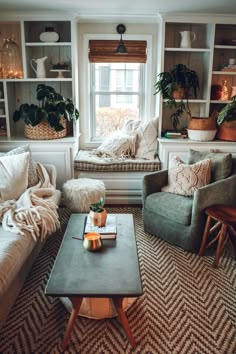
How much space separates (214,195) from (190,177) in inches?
13.0

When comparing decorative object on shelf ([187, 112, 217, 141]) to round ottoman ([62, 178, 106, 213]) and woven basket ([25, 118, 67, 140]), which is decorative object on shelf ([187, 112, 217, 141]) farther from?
woven basket ([25, 118, 67, 140])

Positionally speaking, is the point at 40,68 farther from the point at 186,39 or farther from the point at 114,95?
the point at 186,39

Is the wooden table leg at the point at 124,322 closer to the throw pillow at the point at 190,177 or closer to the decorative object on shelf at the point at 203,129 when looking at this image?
the throw pillow at the point at 190,177

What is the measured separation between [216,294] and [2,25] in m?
3.79

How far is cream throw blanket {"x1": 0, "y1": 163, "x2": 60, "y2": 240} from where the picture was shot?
89.6 inches

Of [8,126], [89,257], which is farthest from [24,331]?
[8,126]

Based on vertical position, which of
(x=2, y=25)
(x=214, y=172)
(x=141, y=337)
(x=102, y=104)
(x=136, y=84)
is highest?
(x=2, y=25)

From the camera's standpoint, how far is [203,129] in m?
3.64

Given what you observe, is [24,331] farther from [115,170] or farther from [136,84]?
[136,84]

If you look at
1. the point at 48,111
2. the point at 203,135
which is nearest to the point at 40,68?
the point at 48,111

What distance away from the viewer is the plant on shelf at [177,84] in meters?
3.64

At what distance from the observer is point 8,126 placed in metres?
3.83

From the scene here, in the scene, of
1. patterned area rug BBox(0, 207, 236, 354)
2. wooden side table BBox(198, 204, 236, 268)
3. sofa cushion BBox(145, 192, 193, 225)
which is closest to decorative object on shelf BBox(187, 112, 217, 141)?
sofa cushion BBox(145, 192, 193, 225)

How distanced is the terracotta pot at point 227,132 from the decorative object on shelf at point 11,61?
2.50 meters
